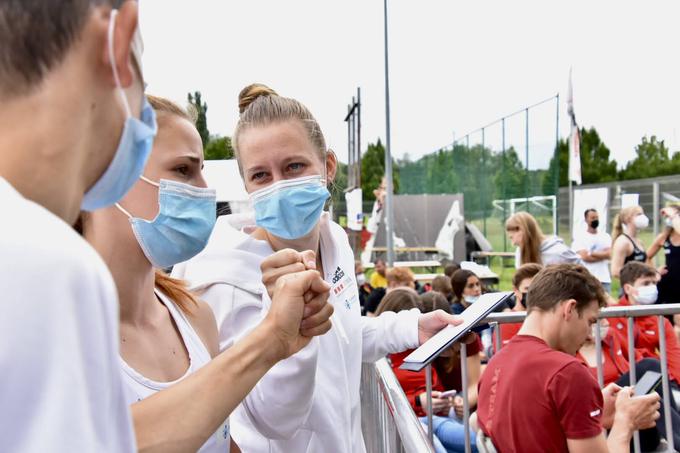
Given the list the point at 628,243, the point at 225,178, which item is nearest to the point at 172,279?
the point at 225,178

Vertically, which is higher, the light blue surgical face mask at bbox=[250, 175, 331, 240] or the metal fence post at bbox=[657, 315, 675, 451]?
the light blue surgical face mask at bbox=[250, 175, 331, 240]

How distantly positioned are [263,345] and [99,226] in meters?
0.68

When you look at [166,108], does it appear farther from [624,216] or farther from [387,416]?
[624,216]

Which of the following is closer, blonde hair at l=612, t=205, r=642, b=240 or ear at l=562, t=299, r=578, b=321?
ear at l=562, t=299, r=578, b=321

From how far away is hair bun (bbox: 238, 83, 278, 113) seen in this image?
245 centimetres

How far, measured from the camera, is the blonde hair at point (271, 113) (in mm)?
2273

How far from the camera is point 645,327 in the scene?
203 inches

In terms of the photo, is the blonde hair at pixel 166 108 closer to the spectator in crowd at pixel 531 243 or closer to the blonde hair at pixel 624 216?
the spectator in crowd at pixel 531 243

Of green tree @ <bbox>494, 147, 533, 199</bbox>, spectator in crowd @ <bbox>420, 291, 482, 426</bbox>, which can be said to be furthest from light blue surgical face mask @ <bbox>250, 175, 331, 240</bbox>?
green tree @ <bbox>494, 147, 533, 199</bbox>

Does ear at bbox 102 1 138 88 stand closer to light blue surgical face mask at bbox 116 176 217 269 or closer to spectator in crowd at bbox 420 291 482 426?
light blue surgical face mask at bbox 116 176 217 269

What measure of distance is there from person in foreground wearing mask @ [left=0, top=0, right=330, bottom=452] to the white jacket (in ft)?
3.28

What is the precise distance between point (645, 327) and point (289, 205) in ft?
13.1

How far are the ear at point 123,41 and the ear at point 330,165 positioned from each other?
1.71 m

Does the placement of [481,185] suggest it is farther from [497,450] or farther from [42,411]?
[42,411]
